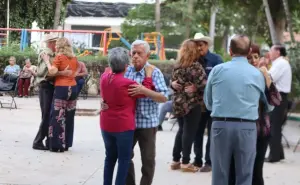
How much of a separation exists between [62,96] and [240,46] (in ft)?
13.6

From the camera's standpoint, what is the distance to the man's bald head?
19.3ft

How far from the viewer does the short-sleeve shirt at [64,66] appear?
9336mm

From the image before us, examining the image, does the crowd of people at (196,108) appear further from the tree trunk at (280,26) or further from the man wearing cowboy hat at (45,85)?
the tree trunk at (280,26)

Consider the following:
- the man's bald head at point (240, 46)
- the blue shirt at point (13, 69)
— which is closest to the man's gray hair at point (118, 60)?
the man's bald head at point (240, 46)

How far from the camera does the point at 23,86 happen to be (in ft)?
66.6

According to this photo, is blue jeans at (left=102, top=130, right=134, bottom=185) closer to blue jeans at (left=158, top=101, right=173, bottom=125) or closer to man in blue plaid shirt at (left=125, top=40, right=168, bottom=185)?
man in blue plaid shirt at (left=125, top=40, right=168, bottom=185)

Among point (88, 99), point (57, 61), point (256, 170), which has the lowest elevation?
point (88, 99)

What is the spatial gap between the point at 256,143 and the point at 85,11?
40.1m

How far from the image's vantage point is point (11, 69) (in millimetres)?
20297

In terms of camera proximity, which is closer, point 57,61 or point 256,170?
point 256,170

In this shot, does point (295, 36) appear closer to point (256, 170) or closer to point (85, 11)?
point (256, 170)

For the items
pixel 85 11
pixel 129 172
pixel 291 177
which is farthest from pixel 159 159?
pixel 85 11

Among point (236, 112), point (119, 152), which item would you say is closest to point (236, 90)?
point (236, 112)

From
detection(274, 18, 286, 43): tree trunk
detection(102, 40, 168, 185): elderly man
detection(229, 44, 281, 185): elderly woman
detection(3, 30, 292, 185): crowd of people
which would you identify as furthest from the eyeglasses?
detection(274, 18, 286, 43): tree trunk
